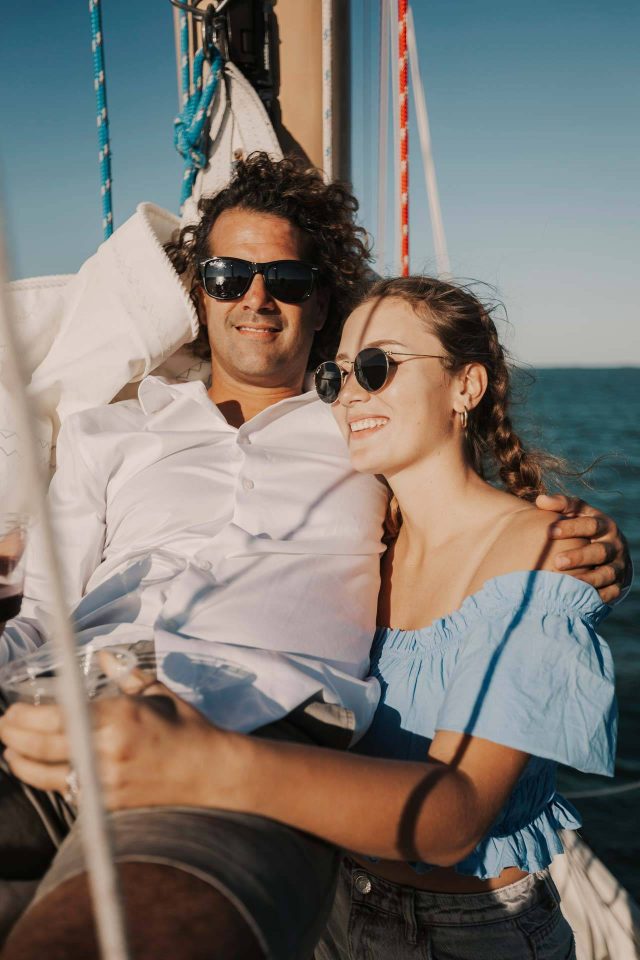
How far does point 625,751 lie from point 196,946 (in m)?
6.83

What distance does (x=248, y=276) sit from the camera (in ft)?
8.57

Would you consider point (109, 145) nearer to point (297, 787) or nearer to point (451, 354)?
point (451, 354)

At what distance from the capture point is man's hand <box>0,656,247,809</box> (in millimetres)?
1198

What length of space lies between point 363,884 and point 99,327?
1.98 metres

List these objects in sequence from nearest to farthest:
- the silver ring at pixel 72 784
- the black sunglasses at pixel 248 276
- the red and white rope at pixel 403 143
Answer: the silver ring at pixel 72 784 → the black sunglasses at pixel 248 276 → the red and white rope at pixel 403 143

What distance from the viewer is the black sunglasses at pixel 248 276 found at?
2607mm

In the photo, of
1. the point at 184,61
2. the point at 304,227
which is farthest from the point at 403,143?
the point at 184,61

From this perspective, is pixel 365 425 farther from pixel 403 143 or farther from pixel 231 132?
pixel 231 132

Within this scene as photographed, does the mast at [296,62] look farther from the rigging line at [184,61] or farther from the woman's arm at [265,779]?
the woman's arm at [265,779]

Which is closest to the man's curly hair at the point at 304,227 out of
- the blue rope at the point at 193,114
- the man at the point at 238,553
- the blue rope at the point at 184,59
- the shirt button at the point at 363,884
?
the man at the point at 238,553

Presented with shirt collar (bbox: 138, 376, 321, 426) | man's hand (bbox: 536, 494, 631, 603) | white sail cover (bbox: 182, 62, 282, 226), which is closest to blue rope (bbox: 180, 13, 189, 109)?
white sail cover (bbox: 182, 62, 282, 226)

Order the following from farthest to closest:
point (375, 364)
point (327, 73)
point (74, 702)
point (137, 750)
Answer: point (327, 73)
point (375, 364)
point (137, 750)
point (74, 702)

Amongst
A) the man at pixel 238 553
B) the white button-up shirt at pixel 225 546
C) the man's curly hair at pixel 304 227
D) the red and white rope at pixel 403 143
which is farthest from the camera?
the red and white rope at pixel 403 143

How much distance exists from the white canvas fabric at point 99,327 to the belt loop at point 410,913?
1709 mm
